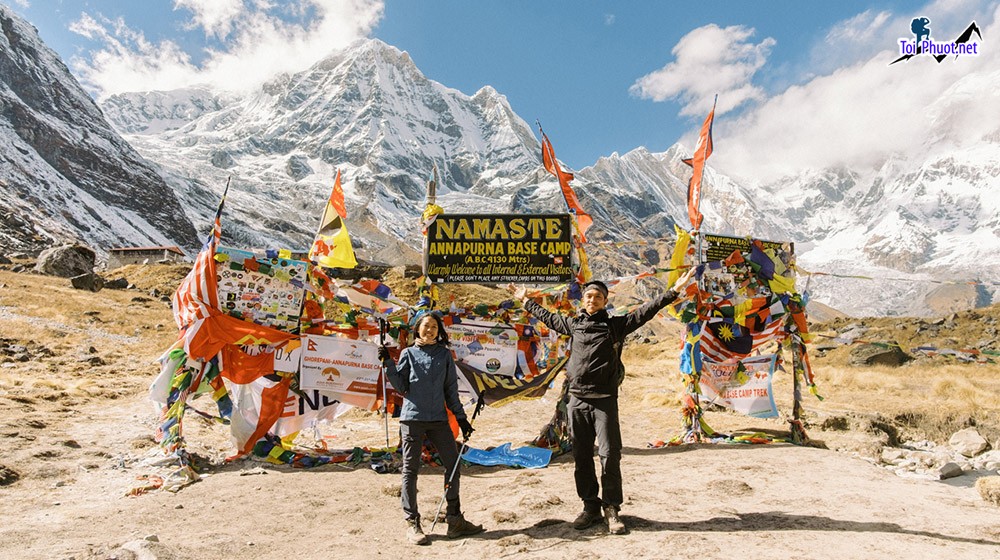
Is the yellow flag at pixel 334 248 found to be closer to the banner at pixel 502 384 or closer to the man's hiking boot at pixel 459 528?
the banner at pixel 502 384

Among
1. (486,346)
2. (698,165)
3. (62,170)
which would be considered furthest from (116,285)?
(62,170)

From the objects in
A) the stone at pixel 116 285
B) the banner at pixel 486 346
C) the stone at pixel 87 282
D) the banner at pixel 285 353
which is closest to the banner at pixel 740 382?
the banner at pixel 486 346

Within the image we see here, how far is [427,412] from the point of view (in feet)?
18.6

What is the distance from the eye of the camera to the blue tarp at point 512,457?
8711 millimetres

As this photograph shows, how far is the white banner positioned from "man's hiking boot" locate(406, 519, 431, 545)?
4066 mm

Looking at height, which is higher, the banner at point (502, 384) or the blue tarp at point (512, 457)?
the banner at point (502, 384)

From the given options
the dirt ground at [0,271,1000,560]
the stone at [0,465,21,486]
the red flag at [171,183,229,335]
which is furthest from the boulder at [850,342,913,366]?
the stone at [0,465,21,486]

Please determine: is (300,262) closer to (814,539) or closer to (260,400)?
(260,400)

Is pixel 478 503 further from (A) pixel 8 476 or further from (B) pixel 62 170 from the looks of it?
(B) pixel 62 170

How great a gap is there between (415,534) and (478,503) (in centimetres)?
148

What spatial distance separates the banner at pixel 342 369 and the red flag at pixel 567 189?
13.8 ft

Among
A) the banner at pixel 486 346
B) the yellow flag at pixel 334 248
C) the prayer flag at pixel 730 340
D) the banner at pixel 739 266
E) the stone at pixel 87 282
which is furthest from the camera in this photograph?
Answer: the stone at pixel 87 282

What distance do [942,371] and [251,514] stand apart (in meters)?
23.9

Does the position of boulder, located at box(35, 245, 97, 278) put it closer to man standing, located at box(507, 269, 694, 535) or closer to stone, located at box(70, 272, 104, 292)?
stone, located at box(70, 272, 104, 292)
